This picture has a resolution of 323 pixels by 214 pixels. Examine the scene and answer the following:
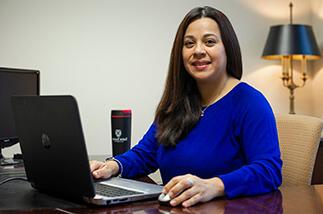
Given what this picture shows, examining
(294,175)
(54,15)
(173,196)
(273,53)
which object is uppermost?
(54,15)

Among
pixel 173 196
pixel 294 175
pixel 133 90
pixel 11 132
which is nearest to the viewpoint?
pixel 173 196

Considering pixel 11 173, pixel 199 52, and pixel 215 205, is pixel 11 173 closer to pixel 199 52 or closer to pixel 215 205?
pixel 199 52

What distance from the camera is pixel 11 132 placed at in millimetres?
1992

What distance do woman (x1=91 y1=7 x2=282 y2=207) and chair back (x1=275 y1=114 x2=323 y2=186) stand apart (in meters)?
0.30

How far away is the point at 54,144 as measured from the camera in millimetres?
1087

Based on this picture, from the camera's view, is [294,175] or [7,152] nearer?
[294,175]

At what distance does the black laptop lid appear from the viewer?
0.99m

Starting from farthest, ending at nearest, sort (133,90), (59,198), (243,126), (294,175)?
(133,90)
(294,175)
(243,126)
(59,198)

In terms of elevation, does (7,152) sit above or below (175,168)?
below

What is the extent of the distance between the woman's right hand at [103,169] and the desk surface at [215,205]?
0.60 ft

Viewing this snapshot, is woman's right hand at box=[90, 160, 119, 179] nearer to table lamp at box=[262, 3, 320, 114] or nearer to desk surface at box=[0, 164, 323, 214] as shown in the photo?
desk surface at box=[0, 164, 323, 214]

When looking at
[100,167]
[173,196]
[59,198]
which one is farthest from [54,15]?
[173,196]

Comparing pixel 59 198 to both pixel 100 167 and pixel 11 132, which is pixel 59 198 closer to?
pixel 100 167

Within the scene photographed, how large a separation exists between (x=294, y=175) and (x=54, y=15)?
2.03m
